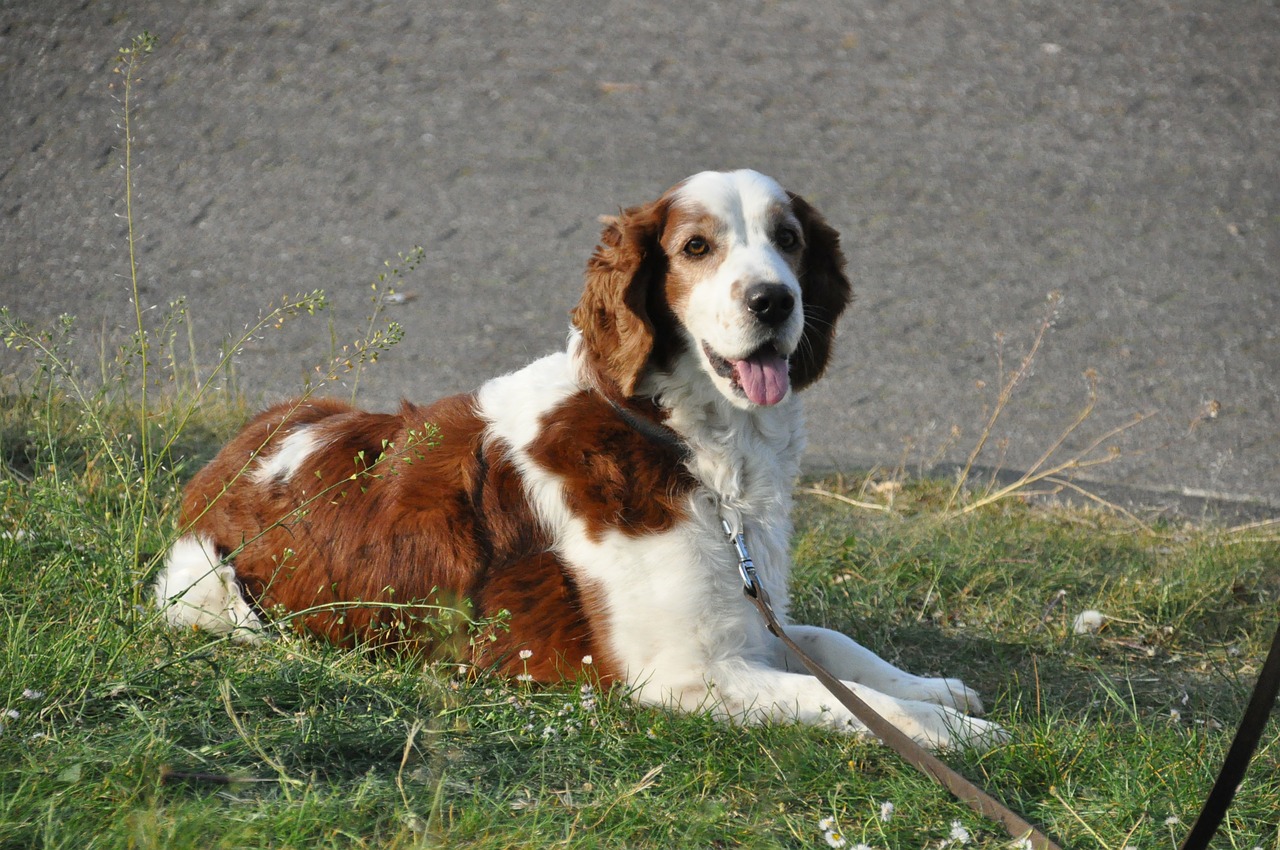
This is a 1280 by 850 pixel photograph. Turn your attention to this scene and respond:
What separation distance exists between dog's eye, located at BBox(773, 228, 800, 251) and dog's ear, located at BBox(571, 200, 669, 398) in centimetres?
34

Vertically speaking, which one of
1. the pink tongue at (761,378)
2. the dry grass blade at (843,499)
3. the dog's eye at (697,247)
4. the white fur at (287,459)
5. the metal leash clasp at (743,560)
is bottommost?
the dry grass blade at (843,499)

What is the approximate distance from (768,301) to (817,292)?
0.59m

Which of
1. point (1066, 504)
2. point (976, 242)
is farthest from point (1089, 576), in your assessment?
point (976, 242)

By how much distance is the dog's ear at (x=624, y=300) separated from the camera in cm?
342

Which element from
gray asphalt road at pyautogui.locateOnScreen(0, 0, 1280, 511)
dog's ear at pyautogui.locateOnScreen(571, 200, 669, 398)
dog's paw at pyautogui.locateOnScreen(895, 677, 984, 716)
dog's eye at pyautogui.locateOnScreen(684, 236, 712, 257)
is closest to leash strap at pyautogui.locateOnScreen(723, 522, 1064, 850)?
dog's paw at pyautogui.locateOnScreen(895, 677, 984, 716)

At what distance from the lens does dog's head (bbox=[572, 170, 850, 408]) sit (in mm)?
3322

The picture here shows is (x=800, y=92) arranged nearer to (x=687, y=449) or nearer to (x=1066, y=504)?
(x=1066, y=504)

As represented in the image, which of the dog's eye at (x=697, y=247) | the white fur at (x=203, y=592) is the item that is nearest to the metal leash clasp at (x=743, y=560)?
the dog's eye at (x=697, y=247)

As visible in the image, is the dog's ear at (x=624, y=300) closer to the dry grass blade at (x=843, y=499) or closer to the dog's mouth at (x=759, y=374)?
the dog's mouth at (x=759, y=374)

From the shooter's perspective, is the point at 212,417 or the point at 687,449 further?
the point at 212,417

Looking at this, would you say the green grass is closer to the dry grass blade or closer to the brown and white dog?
the brown and white dog

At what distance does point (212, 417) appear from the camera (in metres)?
6.07

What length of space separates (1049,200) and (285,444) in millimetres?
8932

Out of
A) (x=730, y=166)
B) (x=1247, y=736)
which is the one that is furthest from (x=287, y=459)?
(x=730, y=166)
